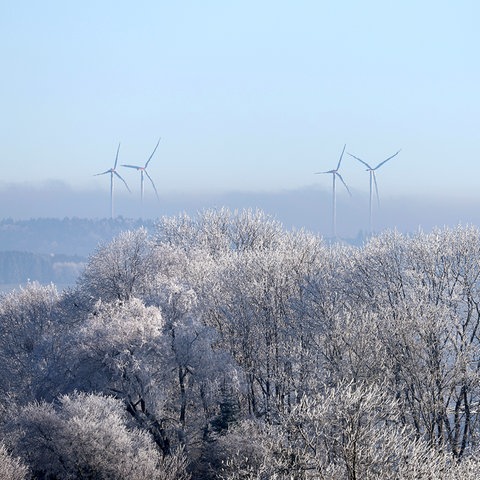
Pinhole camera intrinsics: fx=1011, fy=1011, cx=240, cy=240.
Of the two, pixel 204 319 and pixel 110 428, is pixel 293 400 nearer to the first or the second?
pixel 204 319

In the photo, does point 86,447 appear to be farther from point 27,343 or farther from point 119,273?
point 119,273

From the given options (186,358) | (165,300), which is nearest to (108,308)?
(165,300)

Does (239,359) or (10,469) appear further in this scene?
(239,359)

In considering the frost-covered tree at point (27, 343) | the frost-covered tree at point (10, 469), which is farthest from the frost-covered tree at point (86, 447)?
the frost-covered tree at point (27, 343)

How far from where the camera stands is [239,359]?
5625 cm

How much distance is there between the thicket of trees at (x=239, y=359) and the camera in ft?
139

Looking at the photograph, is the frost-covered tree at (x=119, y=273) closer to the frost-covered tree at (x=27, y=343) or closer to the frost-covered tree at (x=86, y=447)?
the frost-covered tree at (x=27, y=343)

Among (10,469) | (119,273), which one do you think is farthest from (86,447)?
(119,273)

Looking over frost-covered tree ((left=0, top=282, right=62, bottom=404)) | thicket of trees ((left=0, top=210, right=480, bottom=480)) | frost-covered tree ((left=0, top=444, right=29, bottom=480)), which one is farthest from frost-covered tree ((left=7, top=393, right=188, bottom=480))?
frost-covered tree ((left=0, top=282, right=62, bottom=404))

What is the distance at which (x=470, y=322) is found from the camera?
51844mm

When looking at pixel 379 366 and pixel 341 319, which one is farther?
pixel 341 319

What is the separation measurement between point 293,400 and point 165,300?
9.14 metres

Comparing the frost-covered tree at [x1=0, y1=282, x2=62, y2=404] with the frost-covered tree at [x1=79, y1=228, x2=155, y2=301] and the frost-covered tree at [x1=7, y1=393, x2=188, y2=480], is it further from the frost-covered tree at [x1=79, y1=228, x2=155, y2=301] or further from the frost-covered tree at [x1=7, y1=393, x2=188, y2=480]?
the frost-covered tree at [x1=7, y1=393, x2=188, y2=480]

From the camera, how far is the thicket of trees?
139ft
